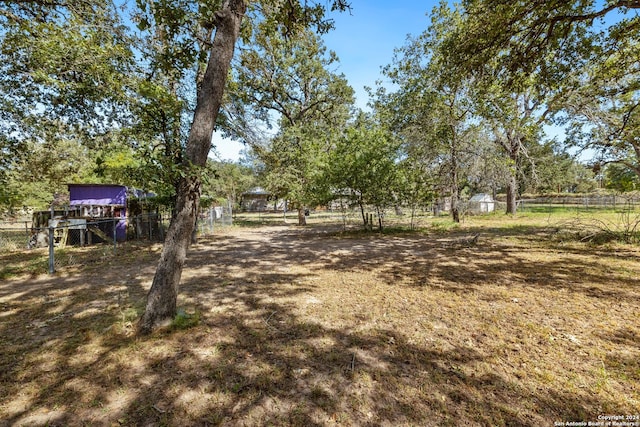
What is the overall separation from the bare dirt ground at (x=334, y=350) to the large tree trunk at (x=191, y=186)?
1.09 ft

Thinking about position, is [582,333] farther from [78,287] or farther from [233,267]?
[78,287]

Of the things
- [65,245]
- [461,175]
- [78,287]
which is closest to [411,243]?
[78,287]

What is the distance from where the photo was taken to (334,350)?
2971 mm

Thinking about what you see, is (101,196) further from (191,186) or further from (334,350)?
(334,350)

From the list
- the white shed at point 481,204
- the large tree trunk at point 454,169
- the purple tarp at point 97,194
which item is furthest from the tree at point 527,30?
the white shed at point 481,204

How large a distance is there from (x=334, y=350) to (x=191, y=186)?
261cm

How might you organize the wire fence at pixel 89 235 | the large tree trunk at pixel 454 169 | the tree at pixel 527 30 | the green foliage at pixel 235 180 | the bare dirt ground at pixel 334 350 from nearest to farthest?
the bare dirt ground at pixel 334 350, the tree at pixel 527 30, the wire fence at pixel 89 235, the large tree trunk at pixel 454 169, the green foliage at pixel 235 180

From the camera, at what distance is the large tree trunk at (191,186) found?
3.37m

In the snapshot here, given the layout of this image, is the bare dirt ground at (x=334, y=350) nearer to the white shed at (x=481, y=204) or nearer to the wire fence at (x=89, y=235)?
the wire fence at (x=89, y=235)

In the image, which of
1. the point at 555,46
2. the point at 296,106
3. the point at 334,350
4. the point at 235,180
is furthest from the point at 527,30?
the point at 235,180

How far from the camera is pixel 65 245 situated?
10523 mm

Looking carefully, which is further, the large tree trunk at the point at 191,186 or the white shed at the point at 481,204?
the white shed at the point at 481,204

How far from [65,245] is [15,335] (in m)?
9.40

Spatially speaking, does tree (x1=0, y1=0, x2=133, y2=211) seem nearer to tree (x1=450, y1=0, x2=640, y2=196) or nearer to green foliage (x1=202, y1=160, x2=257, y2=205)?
tree (x1=450, y1=0, x2=640, y2=196)
